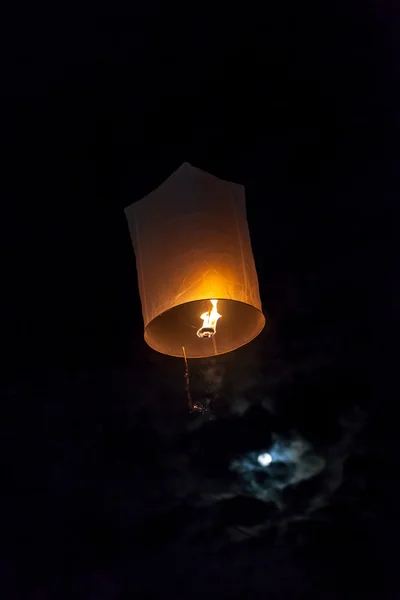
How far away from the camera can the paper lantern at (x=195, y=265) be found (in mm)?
1553

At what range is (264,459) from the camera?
4832 millimetres

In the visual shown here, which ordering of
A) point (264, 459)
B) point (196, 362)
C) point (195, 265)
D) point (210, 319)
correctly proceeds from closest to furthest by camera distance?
1. point (195, 265)
2. point (210, 319)
3. point (196, 362)
4. point (264, 459)

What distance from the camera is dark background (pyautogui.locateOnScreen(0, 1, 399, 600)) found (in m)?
2.22

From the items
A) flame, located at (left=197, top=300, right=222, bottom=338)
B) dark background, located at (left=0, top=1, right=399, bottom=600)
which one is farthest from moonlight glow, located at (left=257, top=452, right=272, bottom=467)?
flame, located at (left=197, top=300, right=222, bottom=338)

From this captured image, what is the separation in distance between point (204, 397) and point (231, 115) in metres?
2.07

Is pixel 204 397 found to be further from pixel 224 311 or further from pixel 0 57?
pixel 0 57

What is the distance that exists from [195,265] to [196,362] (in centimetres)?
214

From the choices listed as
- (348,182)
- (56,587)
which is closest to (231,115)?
(348,182)

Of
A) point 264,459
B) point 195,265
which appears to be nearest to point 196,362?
point 264,459

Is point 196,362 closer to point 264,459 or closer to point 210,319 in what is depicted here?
point 264,459

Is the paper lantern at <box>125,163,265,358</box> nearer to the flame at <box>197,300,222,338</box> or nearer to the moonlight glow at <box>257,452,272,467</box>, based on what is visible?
the flame at <box>197,300,222,338</box>

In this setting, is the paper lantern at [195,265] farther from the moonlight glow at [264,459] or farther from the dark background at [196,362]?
the moonlight glow at [264,459]

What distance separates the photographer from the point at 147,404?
162 inches

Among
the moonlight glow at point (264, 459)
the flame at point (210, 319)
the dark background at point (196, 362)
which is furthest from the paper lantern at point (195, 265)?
the moonlight glow at point (264, 459)
